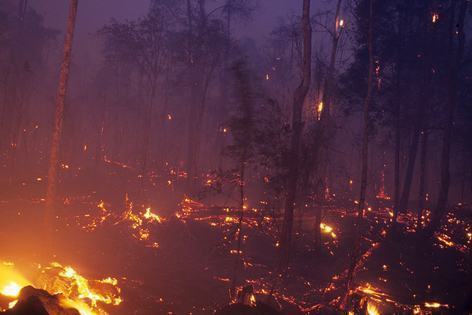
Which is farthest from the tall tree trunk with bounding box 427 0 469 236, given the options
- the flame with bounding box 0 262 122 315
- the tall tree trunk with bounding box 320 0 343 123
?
the flame with bounding box 0 262 122 315

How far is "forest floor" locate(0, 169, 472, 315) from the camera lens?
1343 centimetres

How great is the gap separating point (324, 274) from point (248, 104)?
27.3 feet

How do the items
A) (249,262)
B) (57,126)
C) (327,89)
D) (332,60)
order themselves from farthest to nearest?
(327,89) < (332,60) < (249,262) < (57,126)

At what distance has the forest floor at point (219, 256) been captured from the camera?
13.4m

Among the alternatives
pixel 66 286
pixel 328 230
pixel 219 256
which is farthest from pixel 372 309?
pixel 66 286

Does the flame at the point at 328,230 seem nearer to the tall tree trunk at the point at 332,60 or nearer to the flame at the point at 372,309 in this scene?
the tall tree trunk at the point at 332,60

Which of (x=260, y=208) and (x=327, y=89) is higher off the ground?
(x=327, y=89)

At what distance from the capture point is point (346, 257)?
18422mm

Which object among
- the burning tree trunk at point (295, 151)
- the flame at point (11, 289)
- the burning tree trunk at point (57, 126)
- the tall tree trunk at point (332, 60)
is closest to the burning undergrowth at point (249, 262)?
the flame at point (11, 289)

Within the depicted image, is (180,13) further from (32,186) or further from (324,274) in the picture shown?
(324,274)

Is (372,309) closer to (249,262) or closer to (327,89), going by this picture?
(249,262)

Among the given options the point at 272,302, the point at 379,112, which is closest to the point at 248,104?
the point at 272,302

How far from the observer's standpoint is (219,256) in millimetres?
17875

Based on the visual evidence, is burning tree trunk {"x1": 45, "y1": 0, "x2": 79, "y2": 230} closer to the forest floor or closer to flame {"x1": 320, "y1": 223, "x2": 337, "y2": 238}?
the forest floor
